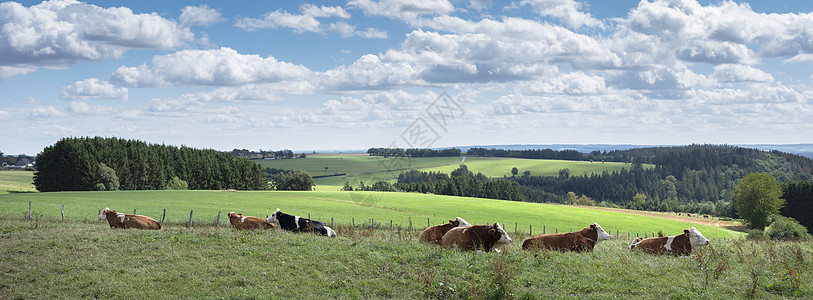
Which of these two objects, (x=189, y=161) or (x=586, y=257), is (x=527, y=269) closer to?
(x=586, y=257)

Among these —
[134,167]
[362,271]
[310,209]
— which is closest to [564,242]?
[362,271]

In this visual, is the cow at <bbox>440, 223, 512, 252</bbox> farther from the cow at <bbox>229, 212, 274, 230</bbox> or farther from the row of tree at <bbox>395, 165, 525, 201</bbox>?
the row of tree at <bbox>395, 165, 525, 201</bbox>

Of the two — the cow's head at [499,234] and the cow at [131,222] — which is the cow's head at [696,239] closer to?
the cow's head at [499,234]

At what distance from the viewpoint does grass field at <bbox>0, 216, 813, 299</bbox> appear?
42.7 ft

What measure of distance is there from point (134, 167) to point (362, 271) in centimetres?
10019

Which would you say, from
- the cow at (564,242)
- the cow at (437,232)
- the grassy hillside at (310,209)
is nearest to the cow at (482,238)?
the cow at (564,242)

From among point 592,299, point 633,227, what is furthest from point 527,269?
point 633,227

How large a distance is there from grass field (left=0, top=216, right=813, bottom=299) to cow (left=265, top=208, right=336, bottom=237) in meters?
3.77

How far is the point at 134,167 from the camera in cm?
10050

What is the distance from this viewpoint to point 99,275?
47.3ft

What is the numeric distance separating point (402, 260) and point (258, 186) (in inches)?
4415

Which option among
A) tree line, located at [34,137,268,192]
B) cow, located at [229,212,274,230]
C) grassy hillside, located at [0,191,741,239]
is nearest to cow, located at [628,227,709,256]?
cow, located at [229,212,274,230]

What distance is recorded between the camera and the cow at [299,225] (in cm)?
2203

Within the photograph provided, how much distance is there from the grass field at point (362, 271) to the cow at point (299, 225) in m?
3.77
